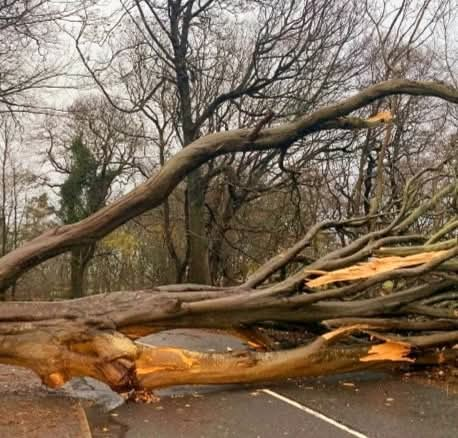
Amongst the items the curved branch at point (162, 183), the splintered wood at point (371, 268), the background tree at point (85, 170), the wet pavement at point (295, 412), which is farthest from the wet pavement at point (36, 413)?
the background tree at point (85, 170)

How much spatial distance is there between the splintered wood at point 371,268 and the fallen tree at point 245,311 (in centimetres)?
1

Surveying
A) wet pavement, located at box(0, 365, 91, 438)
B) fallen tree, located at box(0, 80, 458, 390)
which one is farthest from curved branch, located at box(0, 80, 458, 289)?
wet pavement, located at box(0, 365, 91, 438)

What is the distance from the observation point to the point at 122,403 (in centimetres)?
540

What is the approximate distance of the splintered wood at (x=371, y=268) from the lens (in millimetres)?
6238

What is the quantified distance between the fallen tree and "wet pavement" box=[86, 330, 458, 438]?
23 cm

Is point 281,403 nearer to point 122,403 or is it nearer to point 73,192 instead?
point 122,403

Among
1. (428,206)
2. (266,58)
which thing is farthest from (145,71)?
(428,206)

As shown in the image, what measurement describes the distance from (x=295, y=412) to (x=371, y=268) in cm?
209

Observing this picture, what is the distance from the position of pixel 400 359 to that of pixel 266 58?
10755 mm

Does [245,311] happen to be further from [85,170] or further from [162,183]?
[85,170]

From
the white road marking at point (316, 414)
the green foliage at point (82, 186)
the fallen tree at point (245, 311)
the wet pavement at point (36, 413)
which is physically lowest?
the white road marking at point (316, 414)

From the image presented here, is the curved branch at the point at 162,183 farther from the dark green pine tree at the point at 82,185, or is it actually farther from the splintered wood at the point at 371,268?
the dark green pine tree at the point at 82,185

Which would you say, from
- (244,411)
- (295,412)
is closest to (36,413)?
(244,411)

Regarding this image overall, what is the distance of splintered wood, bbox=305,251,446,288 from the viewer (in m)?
6.24
